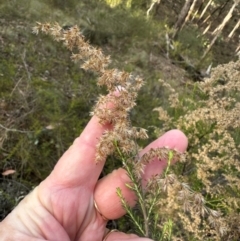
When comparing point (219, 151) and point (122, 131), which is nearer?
point (122, 131)

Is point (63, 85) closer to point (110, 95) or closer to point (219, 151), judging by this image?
point (219, 151)

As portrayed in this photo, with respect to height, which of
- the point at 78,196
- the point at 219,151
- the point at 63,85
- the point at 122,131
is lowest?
the point at 63,85

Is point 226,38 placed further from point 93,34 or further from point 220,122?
point 220,122

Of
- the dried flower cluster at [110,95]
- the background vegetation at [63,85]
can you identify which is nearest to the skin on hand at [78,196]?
the dried flower cluster at [110,95]

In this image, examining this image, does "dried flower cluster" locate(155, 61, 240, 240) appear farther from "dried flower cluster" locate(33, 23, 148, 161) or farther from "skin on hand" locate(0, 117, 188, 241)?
"dried flower cluster" locate(33, 23, 148, 161)

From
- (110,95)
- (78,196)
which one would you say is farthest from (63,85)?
(110,95)

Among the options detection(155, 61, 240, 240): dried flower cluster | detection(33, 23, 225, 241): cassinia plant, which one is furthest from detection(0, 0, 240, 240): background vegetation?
detection(33, 23, 225, 241): cassinia plant
